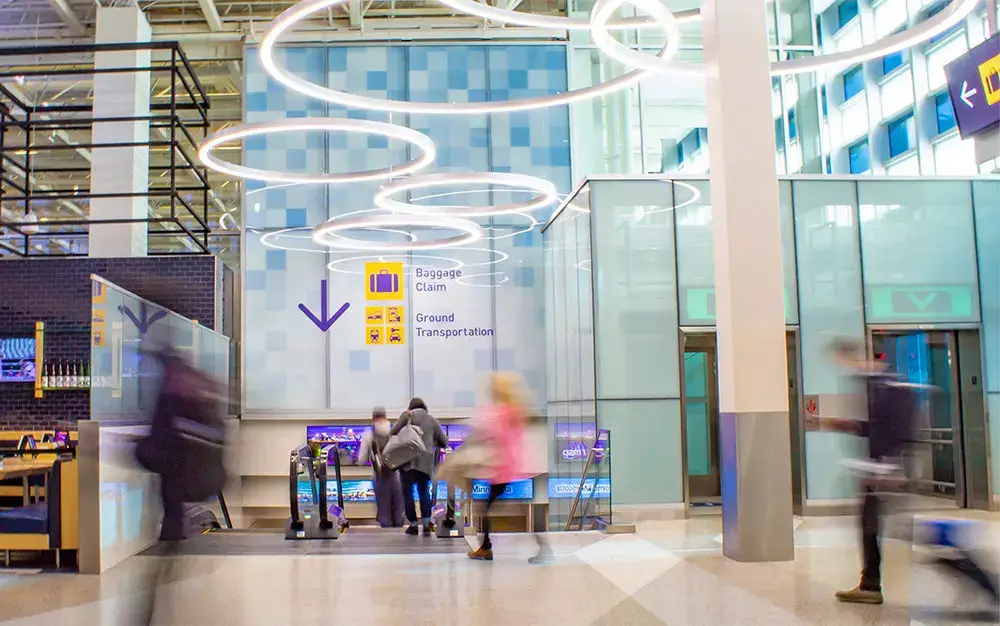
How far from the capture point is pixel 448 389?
1636cm

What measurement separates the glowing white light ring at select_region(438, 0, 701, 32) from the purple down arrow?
25.2 ft

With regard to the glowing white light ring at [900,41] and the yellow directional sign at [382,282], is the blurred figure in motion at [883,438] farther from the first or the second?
the yellow directional sign at [382,282]

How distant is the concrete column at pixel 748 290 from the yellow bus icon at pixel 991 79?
171cm

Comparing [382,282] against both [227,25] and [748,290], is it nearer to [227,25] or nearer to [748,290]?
[227,25]

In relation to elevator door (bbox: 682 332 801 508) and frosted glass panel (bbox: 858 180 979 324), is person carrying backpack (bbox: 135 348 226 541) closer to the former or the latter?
frosted glass panel (bbox: 858 180 979 324)

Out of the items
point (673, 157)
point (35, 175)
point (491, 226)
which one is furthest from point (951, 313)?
point (35, 175)

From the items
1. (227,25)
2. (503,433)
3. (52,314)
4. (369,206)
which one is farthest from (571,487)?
(227,25)

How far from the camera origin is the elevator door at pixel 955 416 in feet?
40.3

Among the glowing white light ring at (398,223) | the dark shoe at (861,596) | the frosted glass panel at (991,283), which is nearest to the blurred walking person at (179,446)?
the dark shoe at (861,596)

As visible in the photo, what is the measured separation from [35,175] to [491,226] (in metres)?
15.2

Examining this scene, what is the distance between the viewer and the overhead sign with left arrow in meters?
6.67

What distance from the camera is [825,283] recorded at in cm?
1267

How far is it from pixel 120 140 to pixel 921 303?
11.9m

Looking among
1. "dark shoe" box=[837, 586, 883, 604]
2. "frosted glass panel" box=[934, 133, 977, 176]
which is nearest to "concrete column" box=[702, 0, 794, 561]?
"dark shoe" box=[837, 586, 883, 604]
